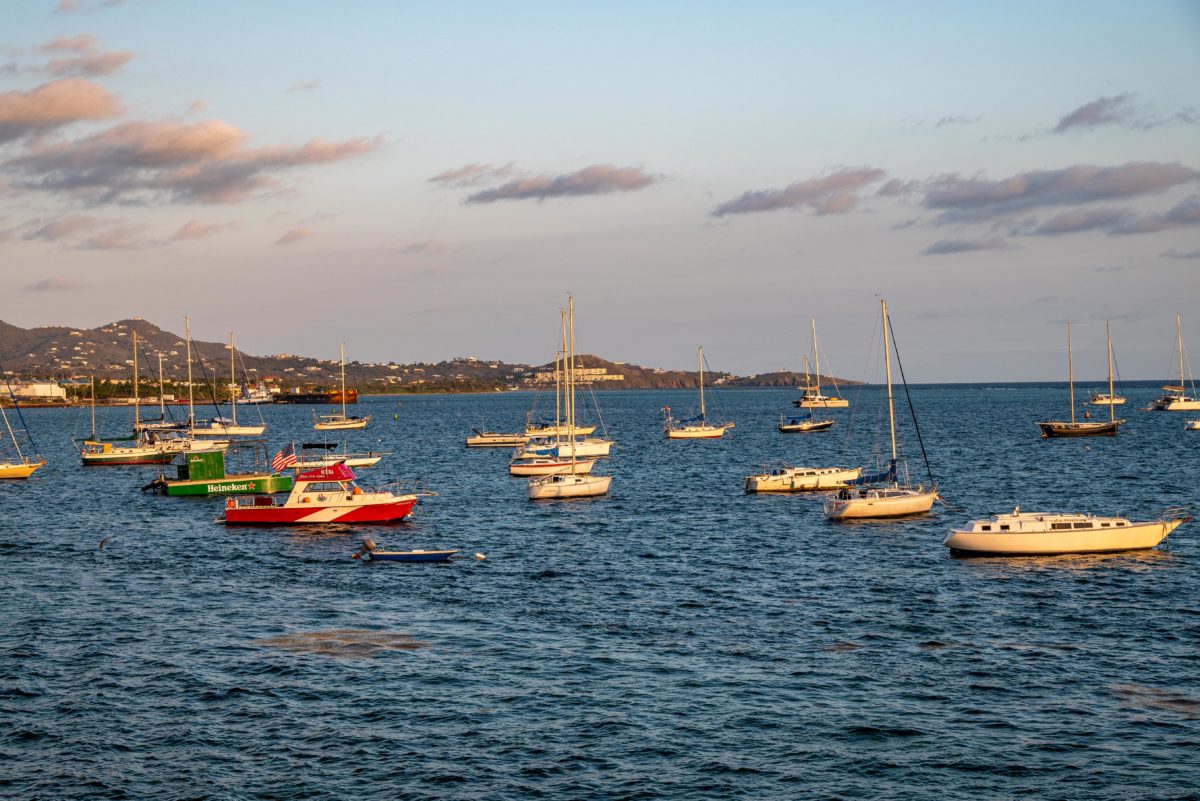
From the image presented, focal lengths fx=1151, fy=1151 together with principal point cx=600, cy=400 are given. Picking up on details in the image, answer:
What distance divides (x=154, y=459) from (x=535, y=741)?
401 ft

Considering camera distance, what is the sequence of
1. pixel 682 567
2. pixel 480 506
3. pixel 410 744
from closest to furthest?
pixel 410 744 → pixel 682 567 → pixel 480 506

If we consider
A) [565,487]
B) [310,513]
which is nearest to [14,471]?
[310,513]

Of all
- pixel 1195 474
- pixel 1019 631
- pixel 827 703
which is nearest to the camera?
pixel 827 703

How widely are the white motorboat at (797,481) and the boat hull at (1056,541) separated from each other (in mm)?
36061

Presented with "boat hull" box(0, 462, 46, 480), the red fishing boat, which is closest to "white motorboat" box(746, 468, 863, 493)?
the red fishing boat

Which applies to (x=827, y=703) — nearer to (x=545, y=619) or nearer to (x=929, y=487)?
(x=545, y=619)

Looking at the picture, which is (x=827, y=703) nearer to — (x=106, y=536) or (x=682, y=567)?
(x=682, y=567)

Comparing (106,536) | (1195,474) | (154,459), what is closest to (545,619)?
(106,536)

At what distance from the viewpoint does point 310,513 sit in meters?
80.6

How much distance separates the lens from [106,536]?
77312mm

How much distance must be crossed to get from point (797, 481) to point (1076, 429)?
88004 mm

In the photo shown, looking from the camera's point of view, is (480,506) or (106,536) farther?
(480,506)

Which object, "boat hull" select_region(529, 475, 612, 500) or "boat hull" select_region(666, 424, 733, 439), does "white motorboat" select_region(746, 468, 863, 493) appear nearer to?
"boat hull" select_region(529, 475, 612, 500)

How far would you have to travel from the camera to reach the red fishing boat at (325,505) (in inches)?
3162
